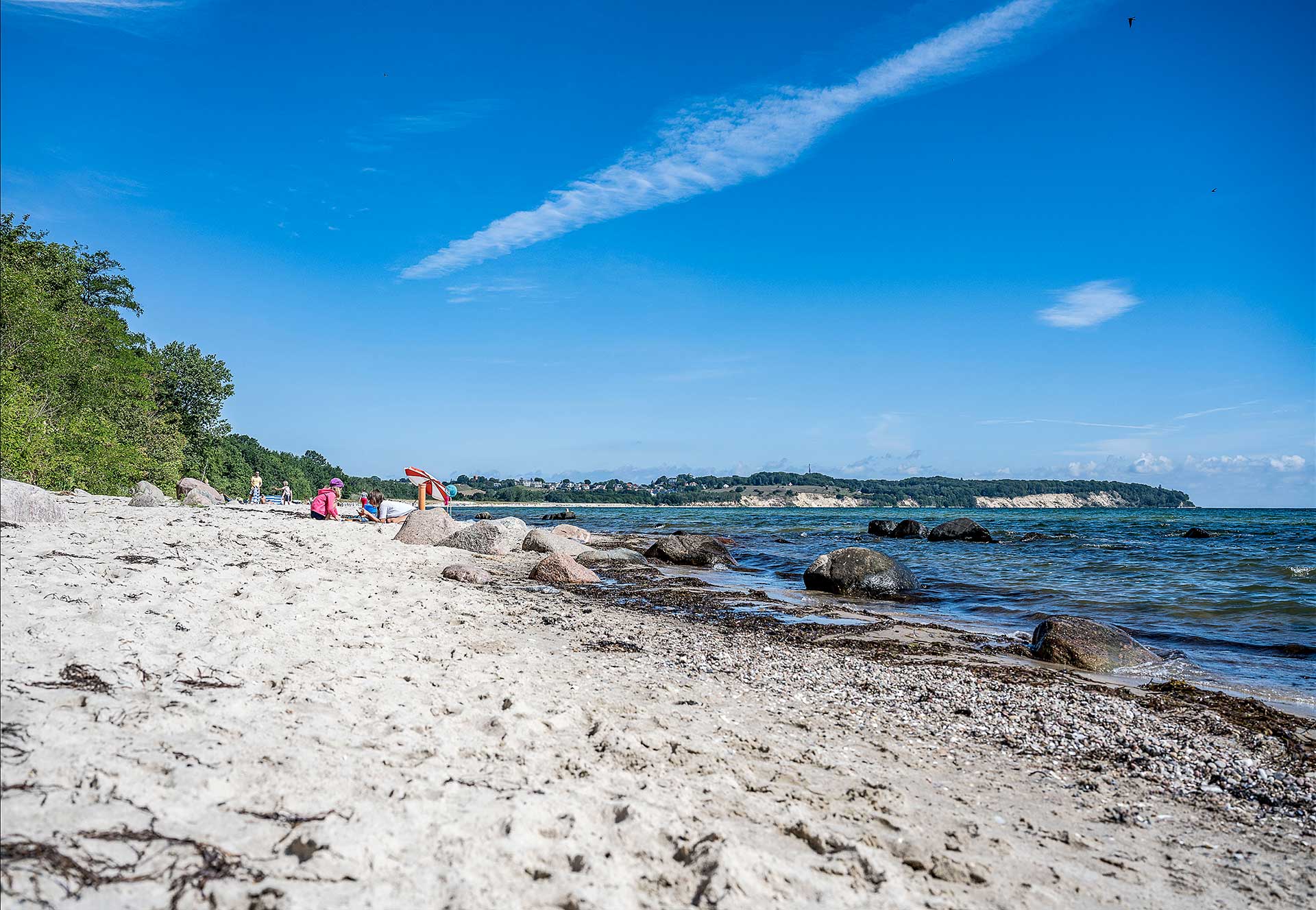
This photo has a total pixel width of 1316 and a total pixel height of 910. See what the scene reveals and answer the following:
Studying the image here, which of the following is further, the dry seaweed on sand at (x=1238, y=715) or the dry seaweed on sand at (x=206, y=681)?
the dry seaweed on sand at (x=1238, y=715)

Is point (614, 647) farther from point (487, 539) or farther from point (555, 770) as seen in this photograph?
point (487, 539)

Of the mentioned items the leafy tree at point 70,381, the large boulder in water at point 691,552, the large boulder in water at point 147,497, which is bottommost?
the large boulder in water at point 691,552

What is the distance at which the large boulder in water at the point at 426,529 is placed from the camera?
20328 millimetres

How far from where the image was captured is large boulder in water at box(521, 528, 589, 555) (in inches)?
813

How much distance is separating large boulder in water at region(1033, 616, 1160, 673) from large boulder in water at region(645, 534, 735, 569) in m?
12.6

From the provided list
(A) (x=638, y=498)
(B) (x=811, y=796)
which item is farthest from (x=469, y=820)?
(A) (x=638, y=498)

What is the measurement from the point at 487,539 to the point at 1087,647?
14915 mm

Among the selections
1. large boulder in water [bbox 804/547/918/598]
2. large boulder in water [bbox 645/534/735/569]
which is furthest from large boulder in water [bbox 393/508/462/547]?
large boulder in water [bbox 804/547/918/598]

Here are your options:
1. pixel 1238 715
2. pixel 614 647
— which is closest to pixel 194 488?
pixel 614 647

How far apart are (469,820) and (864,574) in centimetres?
1366

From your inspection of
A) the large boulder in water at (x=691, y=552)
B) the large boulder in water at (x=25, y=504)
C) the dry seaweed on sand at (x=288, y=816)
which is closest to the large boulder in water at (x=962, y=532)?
the large boulder in water at (x=691, y=552)

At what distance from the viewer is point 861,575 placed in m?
15.8

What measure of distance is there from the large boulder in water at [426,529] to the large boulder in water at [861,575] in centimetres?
1104

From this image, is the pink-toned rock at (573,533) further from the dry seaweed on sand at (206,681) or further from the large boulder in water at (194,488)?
the dry seaweed on sand at (206,681)
